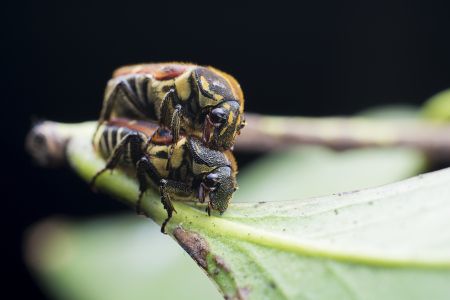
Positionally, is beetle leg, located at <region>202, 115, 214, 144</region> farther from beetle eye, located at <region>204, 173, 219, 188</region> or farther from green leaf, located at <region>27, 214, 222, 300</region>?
green leaf, located at <region>27, 214, 222, 300</region>

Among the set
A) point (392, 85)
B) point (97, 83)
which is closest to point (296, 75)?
point (392, 85)

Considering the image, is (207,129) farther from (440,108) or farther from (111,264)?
(440,108)

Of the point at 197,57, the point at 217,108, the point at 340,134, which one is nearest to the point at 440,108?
the point at 340,134

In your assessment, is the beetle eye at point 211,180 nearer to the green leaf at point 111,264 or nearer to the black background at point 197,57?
the green leaf at point 111,264

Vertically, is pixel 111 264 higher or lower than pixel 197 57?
lower

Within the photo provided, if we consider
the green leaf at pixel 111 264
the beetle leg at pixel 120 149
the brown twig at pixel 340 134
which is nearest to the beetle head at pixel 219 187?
the beetle leg at pixel 120 149

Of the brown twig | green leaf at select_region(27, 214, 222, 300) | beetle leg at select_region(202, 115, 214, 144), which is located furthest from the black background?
beetle leg at select_region(202, 115, 214, 144)
